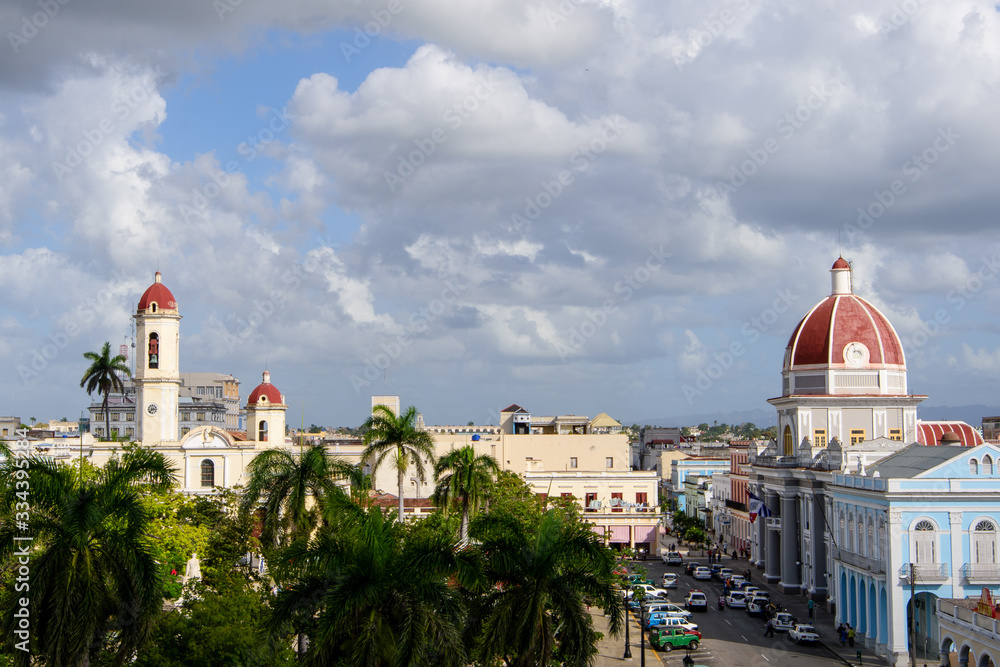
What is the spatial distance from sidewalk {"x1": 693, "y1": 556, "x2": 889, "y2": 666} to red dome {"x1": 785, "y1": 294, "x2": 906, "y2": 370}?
51.8ft

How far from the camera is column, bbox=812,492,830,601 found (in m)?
69.1

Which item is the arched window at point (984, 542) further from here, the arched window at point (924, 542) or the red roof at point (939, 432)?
the red roof at point (939, 432)

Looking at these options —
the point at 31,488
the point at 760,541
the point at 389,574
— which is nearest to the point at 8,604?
the point at 31,488

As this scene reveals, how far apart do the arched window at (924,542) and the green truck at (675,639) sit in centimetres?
1135

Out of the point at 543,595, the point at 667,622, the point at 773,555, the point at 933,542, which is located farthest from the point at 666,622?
the point at 543,595

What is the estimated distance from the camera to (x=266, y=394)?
89.9 m

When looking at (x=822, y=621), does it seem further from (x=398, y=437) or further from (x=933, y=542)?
(x=398, y=437)

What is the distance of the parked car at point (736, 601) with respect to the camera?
67750 mm

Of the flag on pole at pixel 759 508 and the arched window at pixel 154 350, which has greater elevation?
the arched window at pixel 154 350

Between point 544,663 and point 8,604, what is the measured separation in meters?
11.5

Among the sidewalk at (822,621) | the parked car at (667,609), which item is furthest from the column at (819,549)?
the parked car at (667,609)

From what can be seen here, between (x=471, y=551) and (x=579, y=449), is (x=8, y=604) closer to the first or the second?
(x=471, y=551)

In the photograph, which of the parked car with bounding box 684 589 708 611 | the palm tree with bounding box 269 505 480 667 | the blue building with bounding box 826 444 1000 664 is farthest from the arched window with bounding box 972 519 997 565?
the palm tree with bounding box 269 505 480 667

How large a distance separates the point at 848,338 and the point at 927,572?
25.5m
